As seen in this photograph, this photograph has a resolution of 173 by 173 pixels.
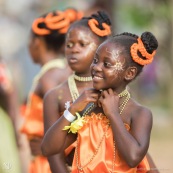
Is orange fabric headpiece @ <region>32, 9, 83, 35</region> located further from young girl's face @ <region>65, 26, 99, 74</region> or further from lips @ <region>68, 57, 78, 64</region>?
lips @ <region>68, 57, 78, 64</region>

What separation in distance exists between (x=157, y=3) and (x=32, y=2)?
3.95 m

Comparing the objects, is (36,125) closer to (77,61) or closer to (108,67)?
(77,61)

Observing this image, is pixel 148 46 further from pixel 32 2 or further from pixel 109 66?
pixel 32 2

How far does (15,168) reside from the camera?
8594mm

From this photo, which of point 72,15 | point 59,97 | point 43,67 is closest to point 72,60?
point 59,97

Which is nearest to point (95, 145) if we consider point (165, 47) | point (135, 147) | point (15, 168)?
point (135, 147)

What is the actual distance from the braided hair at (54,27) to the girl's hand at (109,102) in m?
3.07

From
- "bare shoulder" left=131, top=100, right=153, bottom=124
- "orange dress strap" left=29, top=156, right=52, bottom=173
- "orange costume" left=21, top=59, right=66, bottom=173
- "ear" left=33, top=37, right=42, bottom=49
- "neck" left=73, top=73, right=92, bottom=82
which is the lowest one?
"orange dress strap" left=29, top=156, right=52, bottom=173

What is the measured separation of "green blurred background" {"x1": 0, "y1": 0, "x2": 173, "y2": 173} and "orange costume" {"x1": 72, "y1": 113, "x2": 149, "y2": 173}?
8.41m

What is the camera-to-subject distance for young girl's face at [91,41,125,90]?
571 cm

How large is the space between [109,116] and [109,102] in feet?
0.35

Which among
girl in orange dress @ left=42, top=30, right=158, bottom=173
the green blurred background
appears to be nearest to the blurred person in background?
girl in orange dress @ left=42, top=30, right=158, bottom=173

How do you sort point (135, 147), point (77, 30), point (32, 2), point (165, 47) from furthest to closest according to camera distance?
point (32, 2), point (165, 47), point (77, 30), point (135, 147)

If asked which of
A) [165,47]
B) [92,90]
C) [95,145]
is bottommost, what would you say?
[165,47]
